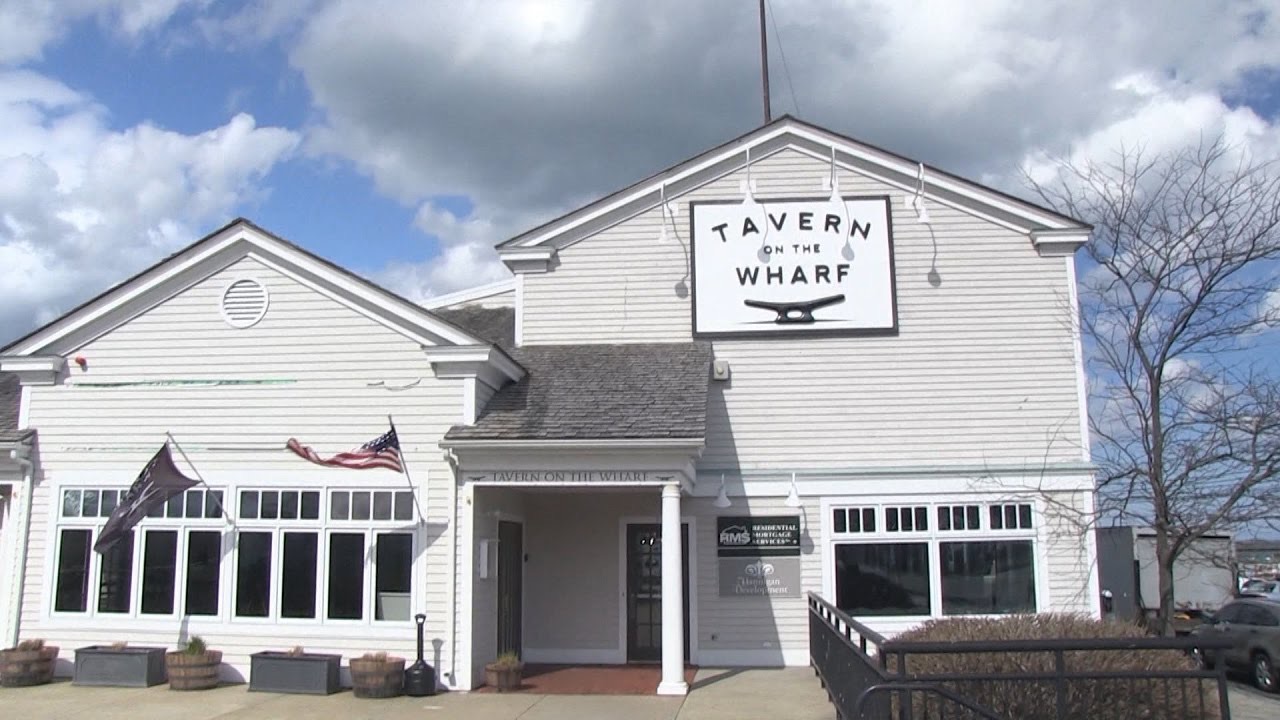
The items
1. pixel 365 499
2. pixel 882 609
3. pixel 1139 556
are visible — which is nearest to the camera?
pixel 365 499

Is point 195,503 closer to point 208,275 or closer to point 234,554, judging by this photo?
point 234,554

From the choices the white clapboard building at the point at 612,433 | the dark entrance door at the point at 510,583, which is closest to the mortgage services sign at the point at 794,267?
the white clapboard building at the point at 612,433

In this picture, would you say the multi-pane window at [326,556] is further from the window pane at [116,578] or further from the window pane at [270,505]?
the window pane at [116,578]

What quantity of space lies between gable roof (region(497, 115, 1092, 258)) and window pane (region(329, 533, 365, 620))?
505 cm

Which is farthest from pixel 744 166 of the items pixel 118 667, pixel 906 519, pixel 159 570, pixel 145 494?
pixel 118 667

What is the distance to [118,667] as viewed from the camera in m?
13.2

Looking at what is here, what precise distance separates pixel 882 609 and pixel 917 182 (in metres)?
6.35

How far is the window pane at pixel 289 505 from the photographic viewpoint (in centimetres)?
1378

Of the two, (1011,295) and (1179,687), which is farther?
(1011,295)

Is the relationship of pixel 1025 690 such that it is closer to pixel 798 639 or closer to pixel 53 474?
pixel 798 639

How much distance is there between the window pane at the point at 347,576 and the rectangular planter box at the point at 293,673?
661mm

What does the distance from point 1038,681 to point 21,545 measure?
12775 millimetres

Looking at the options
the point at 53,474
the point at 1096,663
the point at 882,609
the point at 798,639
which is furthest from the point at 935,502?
the point at 53,474

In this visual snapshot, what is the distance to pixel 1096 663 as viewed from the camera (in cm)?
884
